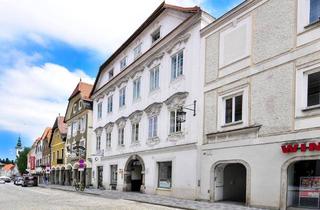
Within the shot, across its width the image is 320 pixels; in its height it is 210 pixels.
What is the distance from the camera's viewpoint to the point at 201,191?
65.9 ft

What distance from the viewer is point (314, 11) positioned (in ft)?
49.0

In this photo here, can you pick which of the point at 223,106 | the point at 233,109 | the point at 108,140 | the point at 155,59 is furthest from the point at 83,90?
the point at 233,109

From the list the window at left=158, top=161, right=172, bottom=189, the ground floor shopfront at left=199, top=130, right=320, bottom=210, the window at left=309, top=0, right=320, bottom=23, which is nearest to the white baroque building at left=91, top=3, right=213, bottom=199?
the window at left=158, top=161, right=172, bottom=189

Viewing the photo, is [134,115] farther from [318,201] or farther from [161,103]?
[318,201]

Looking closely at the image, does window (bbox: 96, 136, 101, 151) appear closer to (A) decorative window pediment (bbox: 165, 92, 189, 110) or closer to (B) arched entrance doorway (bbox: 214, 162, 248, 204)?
(A) decorative window pediment (bbox: 165, 92, 189, 110)

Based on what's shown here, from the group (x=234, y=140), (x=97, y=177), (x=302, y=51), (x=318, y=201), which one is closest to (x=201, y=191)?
(x=234, y=140)

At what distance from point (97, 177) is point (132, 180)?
797 cm

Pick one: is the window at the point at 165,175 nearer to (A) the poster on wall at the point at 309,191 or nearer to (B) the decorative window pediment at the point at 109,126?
(A) the poster on wall at the point at 309,191

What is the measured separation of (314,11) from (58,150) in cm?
4842

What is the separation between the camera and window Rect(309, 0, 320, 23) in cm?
1479

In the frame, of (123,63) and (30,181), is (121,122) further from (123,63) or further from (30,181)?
(30,181)

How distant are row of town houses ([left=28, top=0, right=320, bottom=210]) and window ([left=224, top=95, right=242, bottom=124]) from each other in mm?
51

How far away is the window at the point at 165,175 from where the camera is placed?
24.2 metres

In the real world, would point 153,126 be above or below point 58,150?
above
